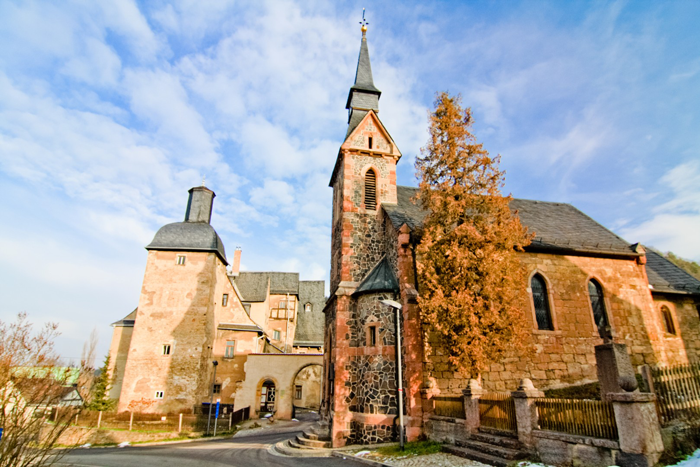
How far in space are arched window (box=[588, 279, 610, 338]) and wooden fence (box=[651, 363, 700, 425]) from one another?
8.10 metres

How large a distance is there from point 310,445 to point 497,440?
7.78m

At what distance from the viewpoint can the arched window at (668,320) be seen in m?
18.0

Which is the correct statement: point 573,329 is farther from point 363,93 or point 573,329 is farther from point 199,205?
point 199,205

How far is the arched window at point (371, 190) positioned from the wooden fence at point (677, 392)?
42.1 ft

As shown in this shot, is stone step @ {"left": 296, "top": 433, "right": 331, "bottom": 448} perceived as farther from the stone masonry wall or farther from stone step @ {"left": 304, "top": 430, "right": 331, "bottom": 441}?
the stone masonry wall

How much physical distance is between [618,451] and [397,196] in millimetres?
14429

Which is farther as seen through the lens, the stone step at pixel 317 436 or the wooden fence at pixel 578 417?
the stone step at pixel 317 436

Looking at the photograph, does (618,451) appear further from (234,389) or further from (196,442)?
(234,389)

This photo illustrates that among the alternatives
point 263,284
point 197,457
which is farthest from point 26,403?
point 263,284

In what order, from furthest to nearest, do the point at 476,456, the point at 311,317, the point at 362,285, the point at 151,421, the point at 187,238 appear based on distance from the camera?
1. the point at 311,317
2. the point at 187,238
3. the point at 151,421
4. the point at 362,285
5. the point at 476,456

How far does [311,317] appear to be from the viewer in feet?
142

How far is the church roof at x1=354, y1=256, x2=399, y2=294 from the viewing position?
50.8ft

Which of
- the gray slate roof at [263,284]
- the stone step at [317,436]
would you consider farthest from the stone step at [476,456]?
the gray slate roof at [263,284]

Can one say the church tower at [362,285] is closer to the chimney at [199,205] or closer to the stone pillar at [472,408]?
the stone pillar at [472,408]
